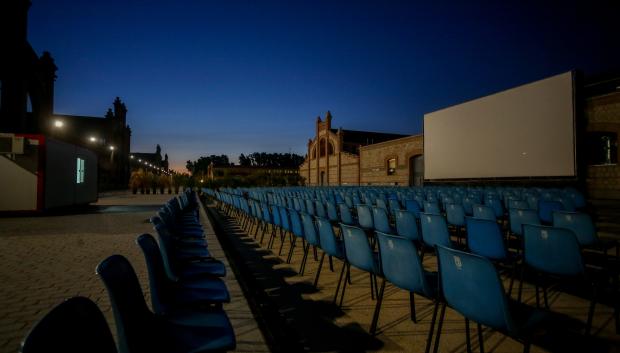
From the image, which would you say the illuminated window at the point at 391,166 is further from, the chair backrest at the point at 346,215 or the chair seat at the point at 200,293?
the chair seat at the point at 200,293

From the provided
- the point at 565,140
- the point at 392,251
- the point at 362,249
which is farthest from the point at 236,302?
the point at 565,140

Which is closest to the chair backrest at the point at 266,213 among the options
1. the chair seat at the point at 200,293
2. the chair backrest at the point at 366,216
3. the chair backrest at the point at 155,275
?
the chair backrest at the point at 366,216

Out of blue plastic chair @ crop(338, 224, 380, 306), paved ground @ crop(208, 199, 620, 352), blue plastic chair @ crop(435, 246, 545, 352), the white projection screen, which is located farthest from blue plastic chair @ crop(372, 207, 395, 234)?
the white projection screen

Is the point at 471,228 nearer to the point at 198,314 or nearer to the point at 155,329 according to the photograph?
the point at 198,314

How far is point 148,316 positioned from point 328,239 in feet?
7.25

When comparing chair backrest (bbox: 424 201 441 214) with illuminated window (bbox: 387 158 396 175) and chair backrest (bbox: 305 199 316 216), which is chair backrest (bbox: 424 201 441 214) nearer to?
chair backrest (bbox: 305 199 316 216)

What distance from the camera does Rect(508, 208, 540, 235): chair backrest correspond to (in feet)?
13.4

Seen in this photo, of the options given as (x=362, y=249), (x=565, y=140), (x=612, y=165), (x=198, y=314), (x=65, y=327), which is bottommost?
(x=198, y=314)

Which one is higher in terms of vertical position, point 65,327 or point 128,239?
point 65,327

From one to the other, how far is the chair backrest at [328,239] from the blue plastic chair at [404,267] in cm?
90

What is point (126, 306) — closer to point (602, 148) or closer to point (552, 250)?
point (552, 250)

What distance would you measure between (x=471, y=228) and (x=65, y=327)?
3.63 metres

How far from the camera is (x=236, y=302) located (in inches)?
120

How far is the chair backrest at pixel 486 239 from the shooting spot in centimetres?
325
